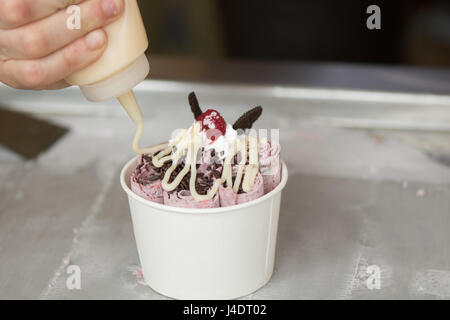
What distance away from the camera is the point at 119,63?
93cm

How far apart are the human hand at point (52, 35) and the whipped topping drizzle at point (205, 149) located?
19cm

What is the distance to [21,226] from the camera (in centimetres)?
121

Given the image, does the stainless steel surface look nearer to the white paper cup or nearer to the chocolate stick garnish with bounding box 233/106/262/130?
the white paper cup

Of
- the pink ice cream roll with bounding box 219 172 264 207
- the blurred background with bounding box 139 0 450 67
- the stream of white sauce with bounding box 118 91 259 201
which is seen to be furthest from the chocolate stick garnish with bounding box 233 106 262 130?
the blurred background with bounding box 139 0 450 67

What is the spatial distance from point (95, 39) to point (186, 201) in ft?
0.90

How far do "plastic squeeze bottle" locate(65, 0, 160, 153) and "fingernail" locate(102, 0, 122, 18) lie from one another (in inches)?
0.8

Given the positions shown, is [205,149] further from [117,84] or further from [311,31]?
[311,31]

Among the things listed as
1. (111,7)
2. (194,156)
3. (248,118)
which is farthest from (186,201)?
(111,7)

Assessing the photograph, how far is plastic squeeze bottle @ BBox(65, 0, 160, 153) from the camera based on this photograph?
93 cm

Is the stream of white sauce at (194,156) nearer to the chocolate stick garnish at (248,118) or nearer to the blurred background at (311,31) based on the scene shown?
the chocolate stick garnish at (248,118)

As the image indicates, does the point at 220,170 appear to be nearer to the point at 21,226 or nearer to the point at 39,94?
the point at 21,226

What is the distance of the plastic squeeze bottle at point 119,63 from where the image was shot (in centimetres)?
93

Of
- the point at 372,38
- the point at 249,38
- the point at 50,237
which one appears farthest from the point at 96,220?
the point at 372,38

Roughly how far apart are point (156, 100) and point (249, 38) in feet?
2.81
